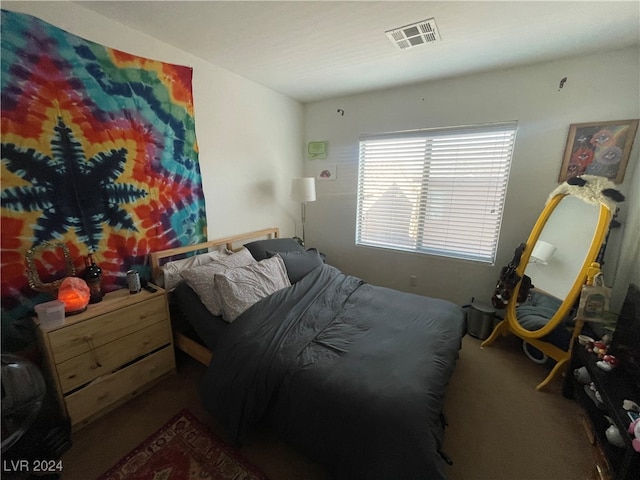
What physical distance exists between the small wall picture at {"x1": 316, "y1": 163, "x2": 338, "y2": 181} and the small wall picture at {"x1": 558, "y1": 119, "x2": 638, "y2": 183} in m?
2.15

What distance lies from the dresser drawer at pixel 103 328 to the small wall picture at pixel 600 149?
336cm

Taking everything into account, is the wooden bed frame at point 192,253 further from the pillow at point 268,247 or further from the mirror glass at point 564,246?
the mirror glass at point 564,246

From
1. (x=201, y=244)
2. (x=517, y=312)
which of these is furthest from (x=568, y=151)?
(x=201, y=244)

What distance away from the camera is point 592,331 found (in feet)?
5.68

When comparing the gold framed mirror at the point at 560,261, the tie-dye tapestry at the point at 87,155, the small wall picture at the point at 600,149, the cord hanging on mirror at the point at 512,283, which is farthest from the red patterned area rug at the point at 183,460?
the small wall picture at the point at 600,149

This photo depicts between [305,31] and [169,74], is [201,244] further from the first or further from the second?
[305,31]

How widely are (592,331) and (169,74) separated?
3.50 metres

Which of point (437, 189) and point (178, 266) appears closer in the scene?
point (178, 266)

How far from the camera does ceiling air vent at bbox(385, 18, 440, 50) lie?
163cm

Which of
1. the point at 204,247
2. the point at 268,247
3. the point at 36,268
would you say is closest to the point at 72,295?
the point at 36,268

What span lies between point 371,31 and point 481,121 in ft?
4.53

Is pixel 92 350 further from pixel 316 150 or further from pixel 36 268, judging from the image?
pixel 316 150

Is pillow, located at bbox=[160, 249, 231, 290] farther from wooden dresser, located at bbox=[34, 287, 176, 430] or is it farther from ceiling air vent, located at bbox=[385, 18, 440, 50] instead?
ceiling air vent, located at bbox=[385, 18, 440, 50]

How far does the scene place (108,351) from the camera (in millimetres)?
1535
